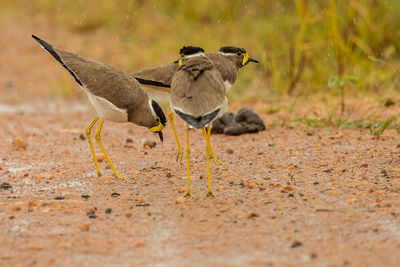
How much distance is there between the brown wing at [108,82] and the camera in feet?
15.9

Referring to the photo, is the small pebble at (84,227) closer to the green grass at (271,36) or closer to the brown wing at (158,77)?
the brown wing at (158,77)

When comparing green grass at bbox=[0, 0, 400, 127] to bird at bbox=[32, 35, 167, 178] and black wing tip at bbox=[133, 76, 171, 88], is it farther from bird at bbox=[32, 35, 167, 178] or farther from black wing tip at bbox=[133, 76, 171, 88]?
bird at bbox=[32, 35, 167, 178]

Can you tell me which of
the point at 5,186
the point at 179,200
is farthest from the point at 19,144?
the point at 179,200

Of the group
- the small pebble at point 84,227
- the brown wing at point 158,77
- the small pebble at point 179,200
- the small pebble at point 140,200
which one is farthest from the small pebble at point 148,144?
the small pebble at point 84,227

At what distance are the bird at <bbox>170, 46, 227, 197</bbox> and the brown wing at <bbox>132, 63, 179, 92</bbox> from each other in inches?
38.0

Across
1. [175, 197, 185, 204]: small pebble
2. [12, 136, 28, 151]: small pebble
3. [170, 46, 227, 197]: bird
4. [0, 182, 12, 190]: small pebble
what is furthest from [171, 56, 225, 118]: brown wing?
[12, 136, 28, 151]: small pebble

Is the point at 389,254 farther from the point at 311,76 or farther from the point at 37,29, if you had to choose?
the point at 37,29

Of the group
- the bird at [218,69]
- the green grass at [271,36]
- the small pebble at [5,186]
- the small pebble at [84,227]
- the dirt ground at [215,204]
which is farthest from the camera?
the green grass at [271,36]

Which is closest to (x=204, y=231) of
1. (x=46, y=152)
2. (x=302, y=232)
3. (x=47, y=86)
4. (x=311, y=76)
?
(x=302, y=232)

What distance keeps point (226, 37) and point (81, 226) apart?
21.2 ft

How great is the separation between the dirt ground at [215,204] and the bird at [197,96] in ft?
1.63

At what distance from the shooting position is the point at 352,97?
759 centimetres

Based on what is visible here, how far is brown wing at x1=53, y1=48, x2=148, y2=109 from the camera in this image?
4859 mm

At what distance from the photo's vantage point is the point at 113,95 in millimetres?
4844
